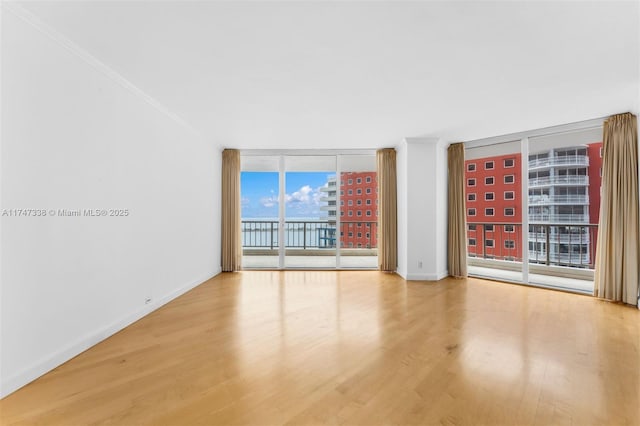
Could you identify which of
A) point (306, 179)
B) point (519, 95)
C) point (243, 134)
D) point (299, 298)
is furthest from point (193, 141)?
point (519, 95)

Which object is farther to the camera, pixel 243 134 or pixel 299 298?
pixel 243 134

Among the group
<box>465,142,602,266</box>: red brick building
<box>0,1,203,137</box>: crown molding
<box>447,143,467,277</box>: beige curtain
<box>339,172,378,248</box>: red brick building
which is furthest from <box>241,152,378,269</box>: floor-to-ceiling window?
<box>0,1,203,137</box>: crown molding

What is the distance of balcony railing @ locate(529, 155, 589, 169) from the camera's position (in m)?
4.15

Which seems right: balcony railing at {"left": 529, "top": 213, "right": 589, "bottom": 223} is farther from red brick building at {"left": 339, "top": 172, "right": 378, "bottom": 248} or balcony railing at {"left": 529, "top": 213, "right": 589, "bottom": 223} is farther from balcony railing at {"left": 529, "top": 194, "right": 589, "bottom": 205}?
red brick building at {"left": 339, "top": 172, "right": 378, "bottom": 248}

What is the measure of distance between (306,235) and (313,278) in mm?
1750

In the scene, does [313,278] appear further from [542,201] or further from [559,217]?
[559,217]

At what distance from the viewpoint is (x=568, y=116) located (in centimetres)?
363

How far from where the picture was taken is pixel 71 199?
7.11ft

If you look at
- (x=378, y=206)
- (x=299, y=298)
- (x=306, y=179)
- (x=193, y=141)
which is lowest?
(x=299, y=298)

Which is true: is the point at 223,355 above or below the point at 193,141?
below

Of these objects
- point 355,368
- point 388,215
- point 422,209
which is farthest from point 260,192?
point 355,368

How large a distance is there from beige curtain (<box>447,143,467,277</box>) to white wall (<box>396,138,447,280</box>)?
0.80ft

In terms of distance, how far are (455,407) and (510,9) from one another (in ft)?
8.22

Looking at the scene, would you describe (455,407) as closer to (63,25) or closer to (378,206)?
(63,25)
